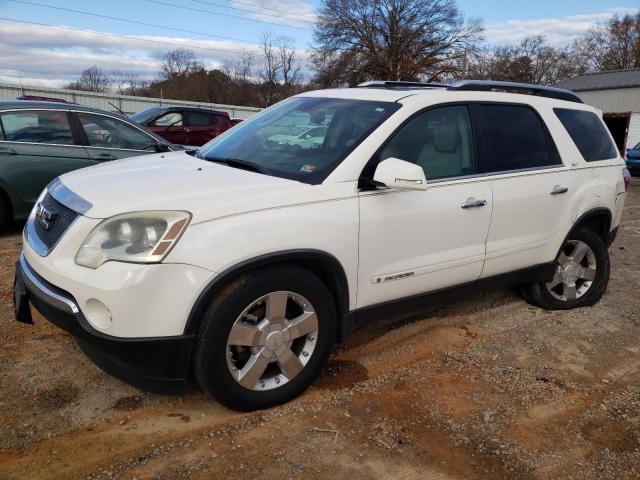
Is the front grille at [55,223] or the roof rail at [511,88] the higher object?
the roof rail at [511,88]

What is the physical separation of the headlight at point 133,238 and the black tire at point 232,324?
14.6 inches

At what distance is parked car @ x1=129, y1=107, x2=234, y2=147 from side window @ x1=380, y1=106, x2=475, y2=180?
10673mm

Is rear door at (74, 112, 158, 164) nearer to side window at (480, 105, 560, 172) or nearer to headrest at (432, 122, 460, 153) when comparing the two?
headrest at (432, 122, 460, 153)

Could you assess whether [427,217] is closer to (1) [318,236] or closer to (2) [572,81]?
(1) [318,236]

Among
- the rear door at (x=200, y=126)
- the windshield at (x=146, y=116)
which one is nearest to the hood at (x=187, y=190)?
the windshield at (x=146, y=116)

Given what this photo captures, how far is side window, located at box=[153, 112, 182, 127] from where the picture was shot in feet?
43.3

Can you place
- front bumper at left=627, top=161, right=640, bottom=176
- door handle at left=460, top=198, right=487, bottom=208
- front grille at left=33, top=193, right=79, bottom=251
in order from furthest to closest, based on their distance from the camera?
front bumper at left=627, top=161, right=640, bottom=176, door handle at left=460, top=198, right=487, bottom=208, front grille at left=33, top=193, right=79, bottom=251

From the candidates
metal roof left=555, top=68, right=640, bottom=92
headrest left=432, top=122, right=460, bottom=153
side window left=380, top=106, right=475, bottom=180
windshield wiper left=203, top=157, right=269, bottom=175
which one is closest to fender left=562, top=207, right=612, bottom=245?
side window left=380, top=106, right=475, bottom=180

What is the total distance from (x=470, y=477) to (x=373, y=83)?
294 centimetres

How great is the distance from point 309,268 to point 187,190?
30.2 inches

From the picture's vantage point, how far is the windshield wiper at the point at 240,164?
3129mm

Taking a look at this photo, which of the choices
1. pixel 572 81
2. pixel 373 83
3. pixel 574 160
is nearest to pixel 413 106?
pixel 373 83

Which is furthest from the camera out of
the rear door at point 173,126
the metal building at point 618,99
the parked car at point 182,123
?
the metal building at point 618,99

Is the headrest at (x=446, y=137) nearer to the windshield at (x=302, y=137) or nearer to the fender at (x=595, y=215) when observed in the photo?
the windshield at (x=302, y=137)
